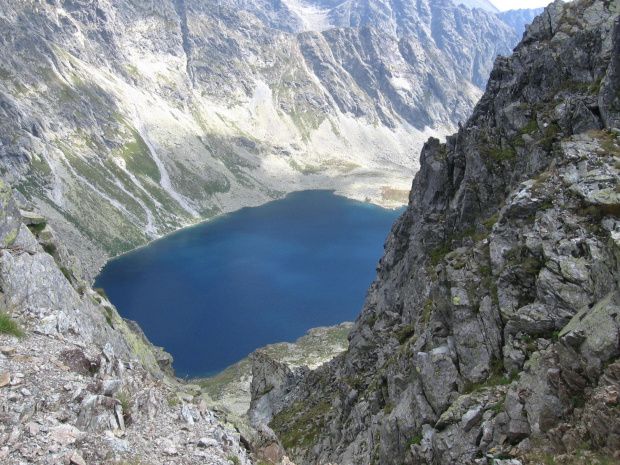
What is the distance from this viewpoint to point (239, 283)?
115062 mm

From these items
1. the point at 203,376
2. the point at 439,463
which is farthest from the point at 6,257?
the point at 203,376

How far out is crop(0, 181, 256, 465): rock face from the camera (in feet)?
36.4

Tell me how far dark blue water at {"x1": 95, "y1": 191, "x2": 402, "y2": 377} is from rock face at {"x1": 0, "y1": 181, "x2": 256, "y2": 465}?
6310 centimetres

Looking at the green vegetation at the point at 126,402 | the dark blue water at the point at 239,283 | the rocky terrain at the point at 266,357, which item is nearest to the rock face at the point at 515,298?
the green vegetation at the point at 126,402

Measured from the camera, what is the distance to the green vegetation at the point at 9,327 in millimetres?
14414

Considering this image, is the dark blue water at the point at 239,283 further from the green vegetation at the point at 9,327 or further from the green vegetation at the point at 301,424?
the green vegetation at the point at 9,327

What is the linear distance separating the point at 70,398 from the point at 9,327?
4247 mm

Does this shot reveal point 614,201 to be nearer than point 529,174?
Yes

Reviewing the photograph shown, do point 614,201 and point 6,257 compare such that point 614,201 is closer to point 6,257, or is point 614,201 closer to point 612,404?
point 612,404

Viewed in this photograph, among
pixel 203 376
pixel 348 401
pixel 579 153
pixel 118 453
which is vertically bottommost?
pixel 203 376

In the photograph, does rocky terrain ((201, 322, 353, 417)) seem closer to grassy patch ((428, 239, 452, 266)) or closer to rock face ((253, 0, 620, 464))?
rock face ((253, 0, 620, 464))

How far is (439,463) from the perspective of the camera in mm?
15141

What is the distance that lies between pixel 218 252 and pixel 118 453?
428 ft

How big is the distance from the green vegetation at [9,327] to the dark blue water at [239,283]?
6585cm
